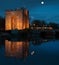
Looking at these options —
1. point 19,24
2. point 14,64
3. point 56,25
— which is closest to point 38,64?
point 14,64

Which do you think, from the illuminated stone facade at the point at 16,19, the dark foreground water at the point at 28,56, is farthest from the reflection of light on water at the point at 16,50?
the illuminated stone facade at the point at 16,19

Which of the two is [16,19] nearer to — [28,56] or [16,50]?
[16,50]

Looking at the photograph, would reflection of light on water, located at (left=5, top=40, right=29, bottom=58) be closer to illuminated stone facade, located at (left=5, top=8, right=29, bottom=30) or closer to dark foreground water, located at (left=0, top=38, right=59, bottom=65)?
dark foreground water, located at (left=0, top=38, right=59, bottom=65)

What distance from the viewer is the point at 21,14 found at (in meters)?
61.1

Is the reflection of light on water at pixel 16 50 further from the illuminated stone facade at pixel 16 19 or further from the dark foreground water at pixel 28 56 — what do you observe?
the illuminated stone facade at pixel 16 19

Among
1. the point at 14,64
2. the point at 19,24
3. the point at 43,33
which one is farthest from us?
the point at 19,24

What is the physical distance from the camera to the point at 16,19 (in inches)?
2422

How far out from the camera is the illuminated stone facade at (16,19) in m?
60.9

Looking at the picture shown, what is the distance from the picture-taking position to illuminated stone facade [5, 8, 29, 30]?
60.9 meters

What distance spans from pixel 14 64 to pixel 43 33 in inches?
1745

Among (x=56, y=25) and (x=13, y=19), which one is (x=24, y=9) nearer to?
(x=13, y=19)

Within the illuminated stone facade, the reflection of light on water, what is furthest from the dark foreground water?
the illuminated stone facade

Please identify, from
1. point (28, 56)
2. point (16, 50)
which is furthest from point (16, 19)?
point (28, 56)

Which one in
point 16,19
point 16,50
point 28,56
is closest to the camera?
point 28,56
